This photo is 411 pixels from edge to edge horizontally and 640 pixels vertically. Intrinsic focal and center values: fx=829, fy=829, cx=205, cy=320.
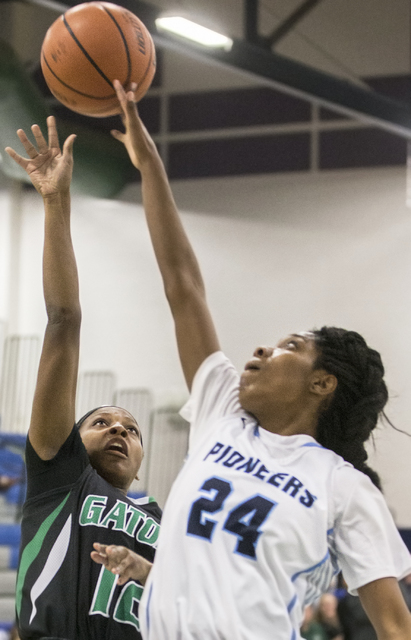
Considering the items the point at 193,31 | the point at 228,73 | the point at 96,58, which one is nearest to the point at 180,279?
the point at 96,58

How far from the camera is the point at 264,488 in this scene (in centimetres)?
187

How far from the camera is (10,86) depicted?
909 cm

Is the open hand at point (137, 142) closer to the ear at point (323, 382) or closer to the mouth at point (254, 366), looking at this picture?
the mouth at point (254, 366)

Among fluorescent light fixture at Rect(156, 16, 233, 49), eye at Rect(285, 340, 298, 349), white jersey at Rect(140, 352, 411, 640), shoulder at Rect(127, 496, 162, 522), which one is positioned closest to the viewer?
white jersey at Rect(140, 352, 411, 640)

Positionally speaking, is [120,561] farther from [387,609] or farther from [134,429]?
[134,429]

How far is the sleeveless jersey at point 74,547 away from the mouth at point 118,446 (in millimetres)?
116

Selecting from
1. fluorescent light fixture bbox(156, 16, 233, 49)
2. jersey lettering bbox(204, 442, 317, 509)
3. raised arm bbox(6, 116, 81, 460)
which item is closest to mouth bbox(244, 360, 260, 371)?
jersey lettering bbox(204, 442, 317, 509)

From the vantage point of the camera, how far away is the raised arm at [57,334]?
7.38 ft

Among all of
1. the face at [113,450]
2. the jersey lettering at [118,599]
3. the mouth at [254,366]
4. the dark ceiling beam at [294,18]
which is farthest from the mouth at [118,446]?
the dark ceiling beam at [294,18]

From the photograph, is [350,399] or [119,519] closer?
[350,399]

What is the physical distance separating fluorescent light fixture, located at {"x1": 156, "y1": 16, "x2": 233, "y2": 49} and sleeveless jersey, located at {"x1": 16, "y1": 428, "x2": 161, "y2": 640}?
421 centimetres

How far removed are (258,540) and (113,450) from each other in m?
0.84

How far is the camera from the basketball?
2.82 metres

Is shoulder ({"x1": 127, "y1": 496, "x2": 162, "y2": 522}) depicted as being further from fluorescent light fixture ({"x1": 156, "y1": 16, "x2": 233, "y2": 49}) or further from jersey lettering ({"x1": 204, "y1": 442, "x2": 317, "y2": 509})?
fluorescent light fixture ({"x1": 156, "y1": 16, "x2": 233, "y2": 49})
